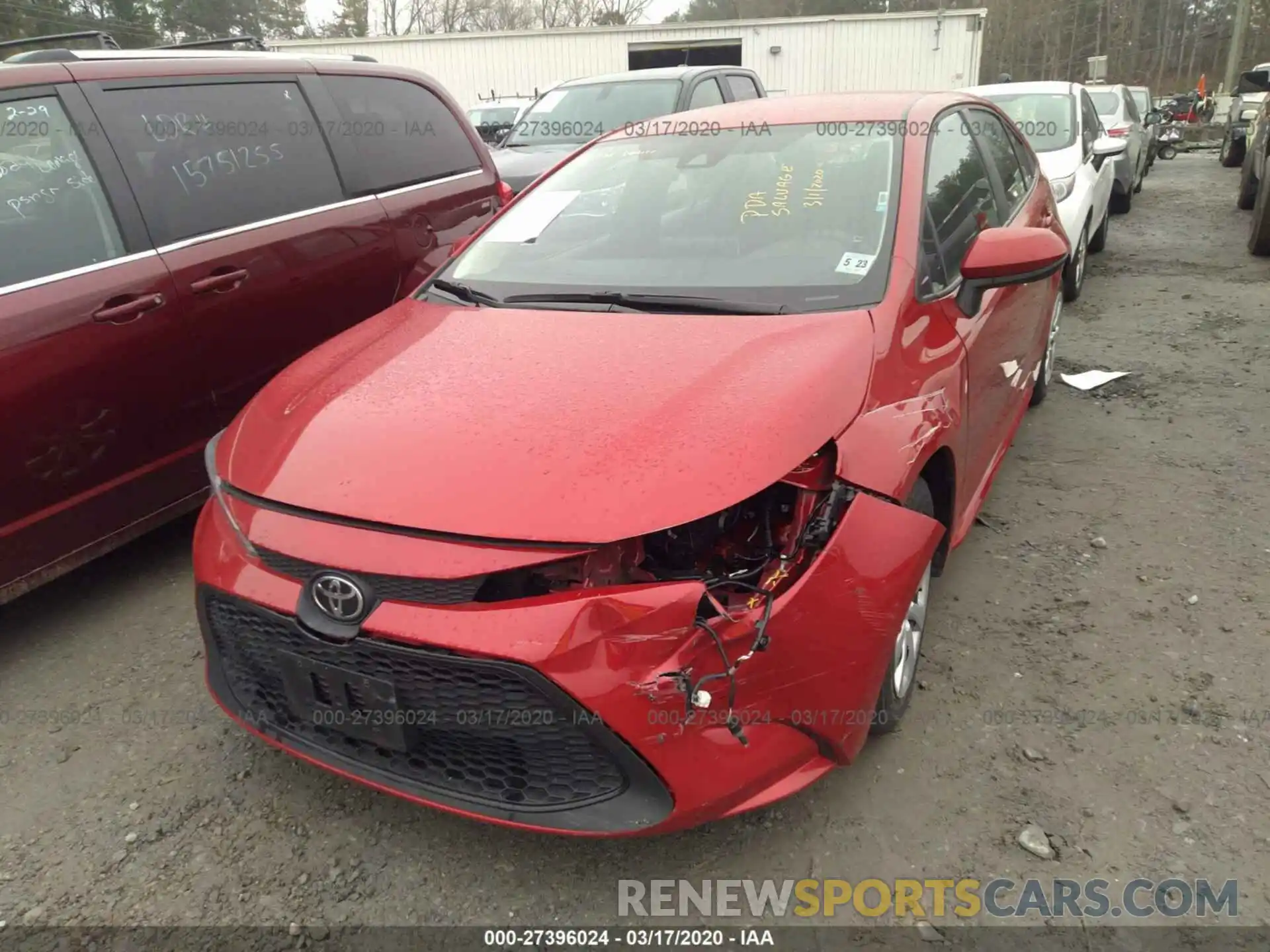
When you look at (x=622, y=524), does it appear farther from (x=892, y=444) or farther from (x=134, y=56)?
(x=134, y=56)

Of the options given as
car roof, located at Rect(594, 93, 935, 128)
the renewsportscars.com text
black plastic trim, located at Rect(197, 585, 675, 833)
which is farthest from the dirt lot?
car roof, located at Rect(594, 93, 935, 128)

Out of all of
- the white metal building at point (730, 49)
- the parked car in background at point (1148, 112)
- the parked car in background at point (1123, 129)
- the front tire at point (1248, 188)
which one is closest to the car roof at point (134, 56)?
the parked car in background at point (1123, 129)

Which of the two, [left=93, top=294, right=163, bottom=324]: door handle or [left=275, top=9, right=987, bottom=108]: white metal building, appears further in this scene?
[left=275, top=9, right=987, bottom=108]: white metal building

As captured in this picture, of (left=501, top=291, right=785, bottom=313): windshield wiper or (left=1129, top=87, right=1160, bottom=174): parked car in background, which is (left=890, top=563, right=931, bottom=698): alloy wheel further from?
(left=1129, top=87, right=1160, bottom=174): parked car in background

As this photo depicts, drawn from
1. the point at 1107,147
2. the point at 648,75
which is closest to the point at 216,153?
the point at 648,75

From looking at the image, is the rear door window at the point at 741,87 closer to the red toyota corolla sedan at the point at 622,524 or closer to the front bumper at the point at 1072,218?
the front bumper at the point at 1072,218

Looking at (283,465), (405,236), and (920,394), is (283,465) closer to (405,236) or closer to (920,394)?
(920,394)

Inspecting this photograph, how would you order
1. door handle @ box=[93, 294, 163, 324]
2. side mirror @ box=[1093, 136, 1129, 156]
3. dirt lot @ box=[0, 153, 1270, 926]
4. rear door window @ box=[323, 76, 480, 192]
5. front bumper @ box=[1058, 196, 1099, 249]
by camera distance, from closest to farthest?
dirt lot @ box=[0, 153, 1270, 926]
door handle @ box=[93, 294, 163, 324]
rear door window @ box=[323, 76, 480, 192]
front bumper @ box=[1058, 196, 1099, 249]
side mirror @ box=[1093, 136, 1129, 156]

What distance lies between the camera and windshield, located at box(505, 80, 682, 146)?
736 cm

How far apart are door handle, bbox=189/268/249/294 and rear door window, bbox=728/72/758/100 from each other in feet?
19.4

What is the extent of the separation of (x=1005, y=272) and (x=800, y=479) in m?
1.13

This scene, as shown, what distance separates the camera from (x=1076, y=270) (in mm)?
6617

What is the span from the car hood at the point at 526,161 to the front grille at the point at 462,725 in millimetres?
4844

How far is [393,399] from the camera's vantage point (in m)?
2.17
